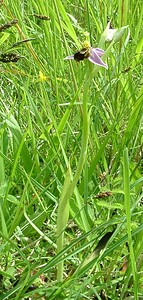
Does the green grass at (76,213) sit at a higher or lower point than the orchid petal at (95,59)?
lower

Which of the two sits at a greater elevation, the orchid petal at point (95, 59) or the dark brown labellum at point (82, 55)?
the dark brown labellum at point (82, 55)

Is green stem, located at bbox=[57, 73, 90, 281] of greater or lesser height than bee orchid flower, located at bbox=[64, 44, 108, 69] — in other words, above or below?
below

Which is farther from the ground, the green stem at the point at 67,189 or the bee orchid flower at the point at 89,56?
the bee orchid flower at the point at 89,56

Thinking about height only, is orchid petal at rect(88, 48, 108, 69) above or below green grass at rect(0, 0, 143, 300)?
above

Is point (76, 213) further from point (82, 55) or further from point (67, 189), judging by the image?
point (82, 55)

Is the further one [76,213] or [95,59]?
[76,213]

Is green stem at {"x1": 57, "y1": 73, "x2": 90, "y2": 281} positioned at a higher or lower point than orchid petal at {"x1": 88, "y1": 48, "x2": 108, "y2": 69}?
lower

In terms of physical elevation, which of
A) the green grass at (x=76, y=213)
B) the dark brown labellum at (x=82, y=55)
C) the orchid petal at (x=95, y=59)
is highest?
the dark brown labellum at (x=82, y=55)

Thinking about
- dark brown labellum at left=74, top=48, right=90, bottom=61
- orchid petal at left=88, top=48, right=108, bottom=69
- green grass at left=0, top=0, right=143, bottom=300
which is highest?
dark brown labellum at left=74, top=48, right=90, bottom=61

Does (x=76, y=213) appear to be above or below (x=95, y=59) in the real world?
below

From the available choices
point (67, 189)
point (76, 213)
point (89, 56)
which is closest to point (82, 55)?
point (89, 56)

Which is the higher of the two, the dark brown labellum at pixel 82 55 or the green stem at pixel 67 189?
the dark brown labellum at pixel 82 55
